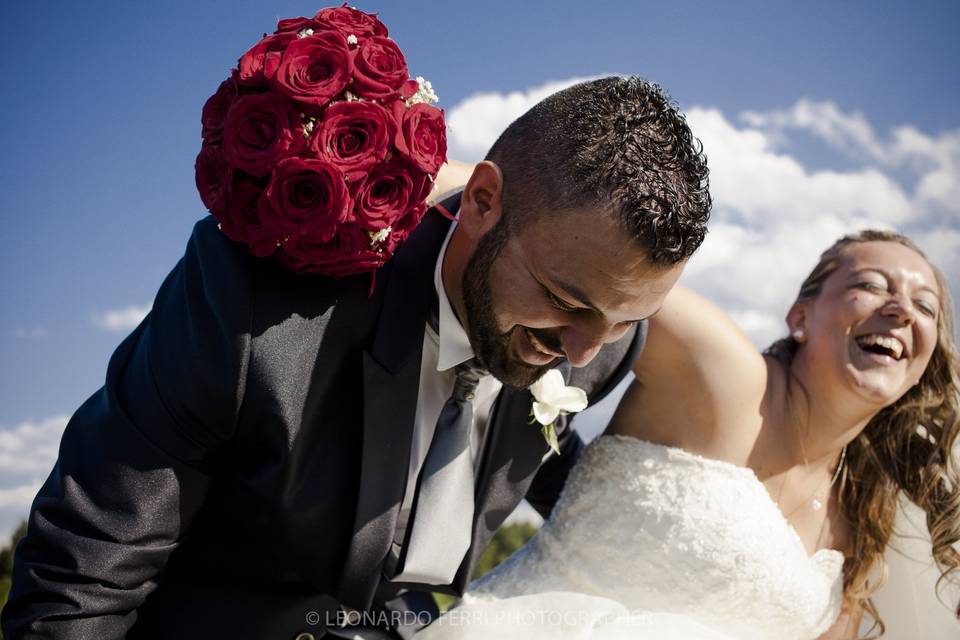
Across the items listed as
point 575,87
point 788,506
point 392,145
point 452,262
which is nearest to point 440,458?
point 452,262

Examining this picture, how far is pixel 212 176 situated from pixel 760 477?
8.54 feet

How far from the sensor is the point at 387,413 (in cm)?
280

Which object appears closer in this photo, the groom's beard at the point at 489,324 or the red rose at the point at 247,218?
the red rose at the point at 247,218

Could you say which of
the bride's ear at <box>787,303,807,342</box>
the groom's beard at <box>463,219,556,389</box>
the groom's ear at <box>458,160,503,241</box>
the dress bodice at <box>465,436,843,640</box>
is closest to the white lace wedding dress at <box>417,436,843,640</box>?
the dress bodice at <box>465,436,843,640</box>

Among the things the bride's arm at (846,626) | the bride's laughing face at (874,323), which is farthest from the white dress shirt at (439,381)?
the bride's arm at (846,626)

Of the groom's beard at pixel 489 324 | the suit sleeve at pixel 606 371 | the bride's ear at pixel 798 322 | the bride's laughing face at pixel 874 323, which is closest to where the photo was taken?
the groom's beard at pixel 489 324

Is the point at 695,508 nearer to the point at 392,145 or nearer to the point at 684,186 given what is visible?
the point at 684,186

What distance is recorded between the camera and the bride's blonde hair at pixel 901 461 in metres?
4.11

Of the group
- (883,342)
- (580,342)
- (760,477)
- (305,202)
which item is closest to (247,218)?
(305,202)

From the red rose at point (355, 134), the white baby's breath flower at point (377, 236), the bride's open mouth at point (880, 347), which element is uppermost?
the bride's open mouth at point (880, 347)

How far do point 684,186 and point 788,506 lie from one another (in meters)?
1.98

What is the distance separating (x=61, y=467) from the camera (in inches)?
105

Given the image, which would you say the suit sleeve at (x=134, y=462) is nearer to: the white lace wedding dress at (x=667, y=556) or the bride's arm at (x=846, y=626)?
the white lace wedding dress at (x=667, y=556)

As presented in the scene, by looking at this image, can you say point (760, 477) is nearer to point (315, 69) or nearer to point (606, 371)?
point (606, 371)
